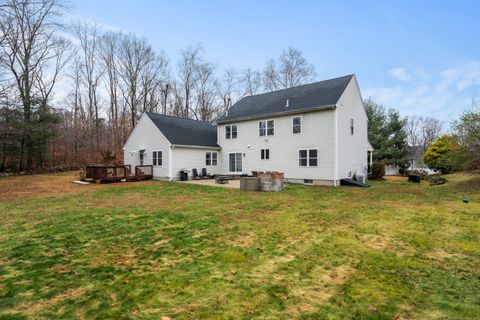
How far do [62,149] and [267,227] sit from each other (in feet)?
92.5

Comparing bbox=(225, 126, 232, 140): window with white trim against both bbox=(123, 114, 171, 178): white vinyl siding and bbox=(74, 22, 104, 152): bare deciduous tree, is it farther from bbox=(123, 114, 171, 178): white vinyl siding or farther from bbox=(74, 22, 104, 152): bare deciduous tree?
bbox=(74, 22, 104, 152): bare deciduous tree

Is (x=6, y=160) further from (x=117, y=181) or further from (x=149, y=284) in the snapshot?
(x=149, y=284)

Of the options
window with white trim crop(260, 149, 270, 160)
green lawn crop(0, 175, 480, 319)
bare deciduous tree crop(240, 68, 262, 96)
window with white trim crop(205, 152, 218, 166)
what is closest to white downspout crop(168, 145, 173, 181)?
window with white trim crop(205, 152, 218, 166)

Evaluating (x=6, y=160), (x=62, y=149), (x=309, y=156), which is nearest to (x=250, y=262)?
(x=309, y=156)

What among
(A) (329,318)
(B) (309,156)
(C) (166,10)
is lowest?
(A) (329,318)

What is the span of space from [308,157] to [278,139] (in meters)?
2.40

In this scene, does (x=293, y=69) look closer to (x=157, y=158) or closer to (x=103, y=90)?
(x=157, y=158)

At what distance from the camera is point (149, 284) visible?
3219 mm

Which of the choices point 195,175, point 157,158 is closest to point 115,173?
point 157,158

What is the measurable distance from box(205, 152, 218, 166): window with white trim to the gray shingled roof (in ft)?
2.33

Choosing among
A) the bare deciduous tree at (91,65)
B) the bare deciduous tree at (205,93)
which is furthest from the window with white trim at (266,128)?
the bare deciduous tree at (91,65)

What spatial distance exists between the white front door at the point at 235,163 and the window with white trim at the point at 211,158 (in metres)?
1.23

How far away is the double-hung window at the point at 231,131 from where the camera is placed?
19330 mm

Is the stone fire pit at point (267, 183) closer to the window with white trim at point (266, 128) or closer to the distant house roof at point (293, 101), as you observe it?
the window with white trim at point (266, 128)
